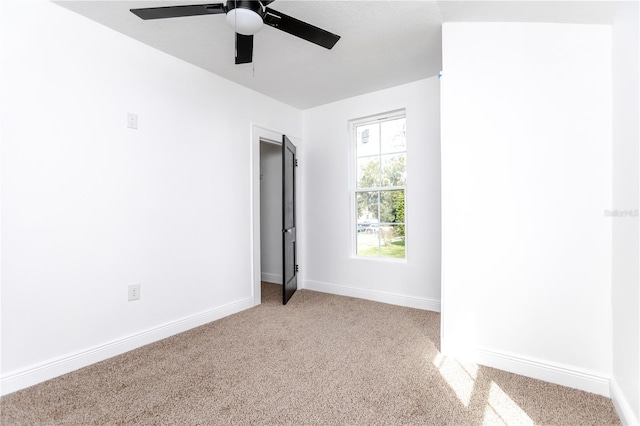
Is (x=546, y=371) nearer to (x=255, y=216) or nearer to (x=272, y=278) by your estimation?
(x=255, y=216)

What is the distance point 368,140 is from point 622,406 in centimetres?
324

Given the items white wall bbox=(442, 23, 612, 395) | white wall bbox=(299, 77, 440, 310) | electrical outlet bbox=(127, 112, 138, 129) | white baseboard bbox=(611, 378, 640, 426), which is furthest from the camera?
white wall bbox=(299, 77, 440, 310)

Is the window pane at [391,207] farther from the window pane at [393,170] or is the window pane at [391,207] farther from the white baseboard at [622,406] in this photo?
the white baseboard at [622,406]

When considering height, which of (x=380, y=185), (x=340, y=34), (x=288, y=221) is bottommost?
(x=288, y=221)

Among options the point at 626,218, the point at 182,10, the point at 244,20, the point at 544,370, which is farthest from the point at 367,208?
the point at 182,10

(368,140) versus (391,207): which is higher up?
(368,140)

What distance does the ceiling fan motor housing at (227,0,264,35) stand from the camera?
1.69 metres

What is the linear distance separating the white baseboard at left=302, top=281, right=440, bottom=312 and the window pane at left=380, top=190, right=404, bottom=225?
86 cm

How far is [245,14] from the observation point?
5.57ft

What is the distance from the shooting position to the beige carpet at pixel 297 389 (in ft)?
5.57

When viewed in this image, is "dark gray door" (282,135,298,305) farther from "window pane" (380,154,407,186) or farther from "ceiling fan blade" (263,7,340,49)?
"ceiling fan blade" (263,7,340,49)

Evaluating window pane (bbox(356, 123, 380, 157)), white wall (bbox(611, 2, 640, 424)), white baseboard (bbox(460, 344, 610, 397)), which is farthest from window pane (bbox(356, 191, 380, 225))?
white wall (bbox(611, 2, 640, 424))

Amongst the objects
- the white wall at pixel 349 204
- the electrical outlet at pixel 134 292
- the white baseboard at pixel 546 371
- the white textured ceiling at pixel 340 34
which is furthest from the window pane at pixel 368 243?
the electrical outlet at pixel 134 292

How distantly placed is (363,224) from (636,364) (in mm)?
2801
